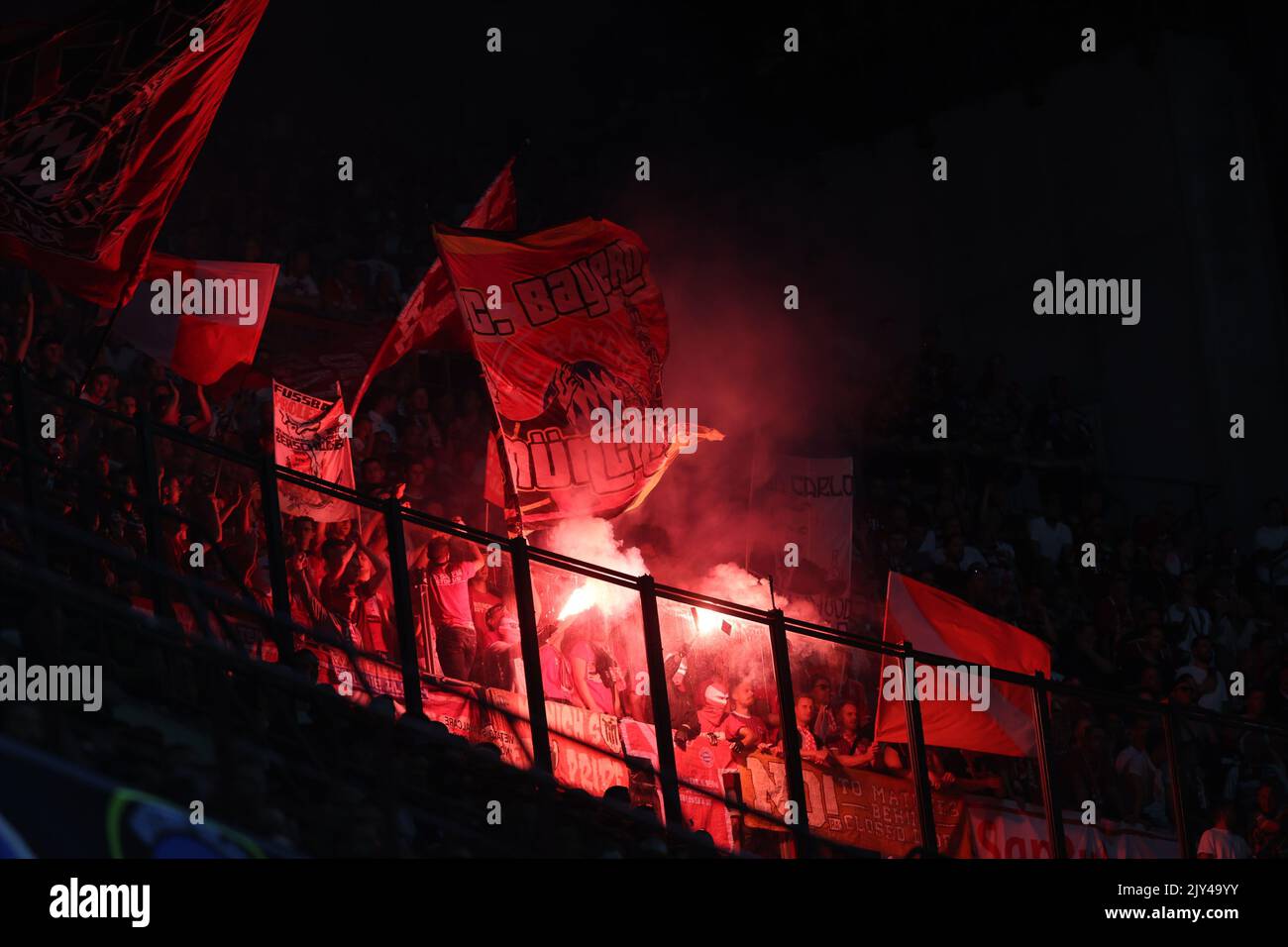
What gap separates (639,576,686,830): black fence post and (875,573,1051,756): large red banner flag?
1452 millimetres

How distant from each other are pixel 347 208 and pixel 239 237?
1.78 metres

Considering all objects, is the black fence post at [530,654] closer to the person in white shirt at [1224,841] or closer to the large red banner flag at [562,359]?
the large red banner flag at [562,359]

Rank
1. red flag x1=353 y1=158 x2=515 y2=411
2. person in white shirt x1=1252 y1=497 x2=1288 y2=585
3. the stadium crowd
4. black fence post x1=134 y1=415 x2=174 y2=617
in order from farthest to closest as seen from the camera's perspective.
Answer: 1. person in white shirt x1=1252 y1=497 x2=1288 y2=585
2. red flag x1=353 y1=158 x2=515 y2=411
3. the stadium crowd
4. black fence post x1=134 y1=415 x2=174 y2=617

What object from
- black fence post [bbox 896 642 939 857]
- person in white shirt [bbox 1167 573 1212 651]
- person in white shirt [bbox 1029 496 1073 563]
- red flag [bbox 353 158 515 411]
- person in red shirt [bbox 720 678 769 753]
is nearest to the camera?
black fence post [bbox 896 642 939 857]

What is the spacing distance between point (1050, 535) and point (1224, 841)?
17.4 ft

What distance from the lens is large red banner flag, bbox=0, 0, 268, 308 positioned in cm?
642

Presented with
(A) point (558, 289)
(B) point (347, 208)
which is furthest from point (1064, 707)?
(B) point (347, 208)

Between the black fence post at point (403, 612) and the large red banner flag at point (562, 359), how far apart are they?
2.38 metres

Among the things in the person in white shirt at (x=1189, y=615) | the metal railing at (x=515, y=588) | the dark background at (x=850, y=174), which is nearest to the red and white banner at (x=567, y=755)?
the metal railing at (x=515, y=588)

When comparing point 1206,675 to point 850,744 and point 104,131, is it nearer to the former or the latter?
point 850,744

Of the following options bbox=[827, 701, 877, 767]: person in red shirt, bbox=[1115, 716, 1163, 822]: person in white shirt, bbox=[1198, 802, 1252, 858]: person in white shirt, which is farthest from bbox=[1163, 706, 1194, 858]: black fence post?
bbox=[827, 701, 877, 767]: person in red shirt

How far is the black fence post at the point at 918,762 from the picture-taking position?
20.5 feet

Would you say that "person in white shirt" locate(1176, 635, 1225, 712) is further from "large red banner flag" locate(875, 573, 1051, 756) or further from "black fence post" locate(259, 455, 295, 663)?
"black fence post" locate(259, 455, 295, 663)

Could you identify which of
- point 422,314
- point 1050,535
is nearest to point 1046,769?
point 422,314
